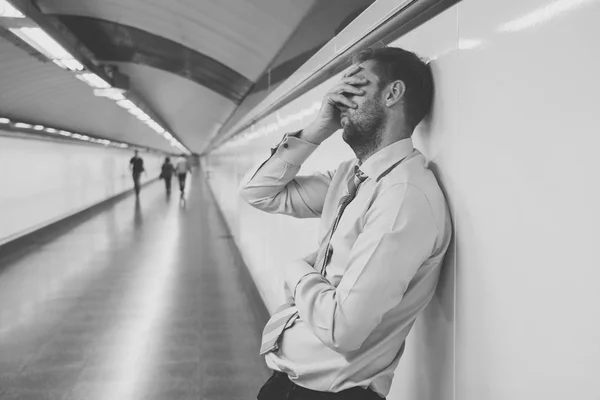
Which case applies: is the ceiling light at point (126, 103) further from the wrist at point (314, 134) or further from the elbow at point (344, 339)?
the elbow at point (344, 339)

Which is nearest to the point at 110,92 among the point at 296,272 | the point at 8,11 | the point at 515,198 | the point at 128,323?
the point at 8,11

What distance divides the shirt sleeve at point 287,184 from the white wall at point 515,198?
0.49 meters

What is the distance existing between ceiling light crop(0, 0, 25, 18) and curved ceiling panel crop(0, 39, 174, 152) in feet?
6.66

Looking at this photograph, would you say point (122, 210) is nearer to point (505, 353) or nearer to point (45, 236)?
point (45, 236)

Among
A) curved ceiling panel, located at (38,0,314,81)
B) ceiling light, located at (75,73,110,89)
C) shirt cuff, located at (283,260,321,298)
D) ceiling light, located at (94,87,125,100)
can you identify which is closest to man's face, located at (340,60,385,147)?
shirt cuff, located at (283,260,321,298)

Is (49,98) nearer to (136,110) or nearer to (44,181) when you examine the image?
(136,110)

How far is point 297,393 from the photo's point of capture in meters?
1.68

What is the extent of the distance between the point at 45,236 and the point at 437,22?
11491 millimetres

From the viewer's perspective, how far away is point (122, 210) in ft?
56.5

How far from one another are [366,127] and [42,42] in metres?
5.36

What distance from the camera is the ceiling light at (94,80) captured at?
799 cm

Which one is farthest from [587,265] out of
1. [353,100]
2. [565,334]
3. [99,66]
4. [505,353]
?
[99,66]

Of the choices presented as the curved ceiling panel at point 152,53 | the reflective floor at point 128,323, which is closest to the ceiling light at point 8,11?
the curved ceiling panel at point 152,53

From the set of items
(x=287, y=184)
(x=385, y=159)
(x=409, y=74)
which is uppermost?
(x=409, y=74)
